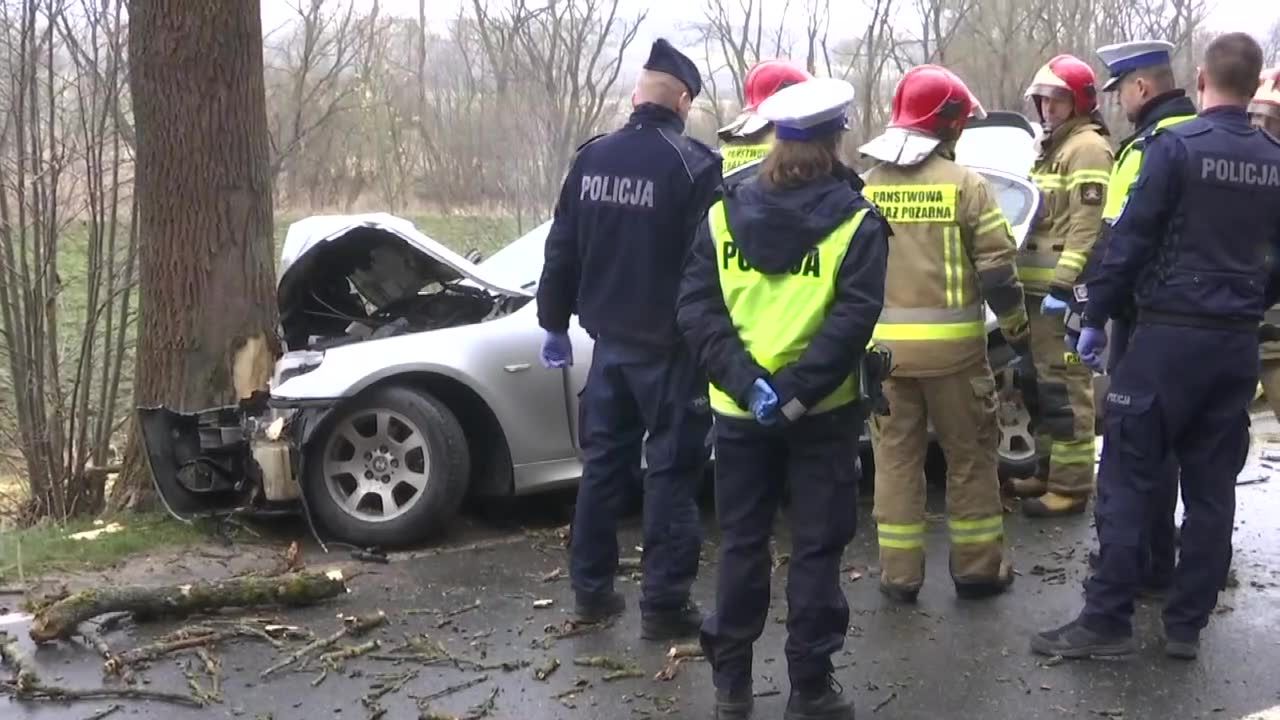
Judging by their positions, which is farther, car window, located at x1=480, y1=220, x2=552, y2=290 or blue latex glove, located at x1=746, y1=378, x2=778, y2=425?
car window, located at x1=480, y1=220, x2=552, y2=290

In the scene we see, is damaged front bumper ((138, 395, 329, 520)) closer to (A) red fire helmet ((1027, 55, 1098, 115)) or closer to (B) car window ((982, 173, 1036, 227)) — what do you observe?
(B) car window ((982, 173, 1036, 227))

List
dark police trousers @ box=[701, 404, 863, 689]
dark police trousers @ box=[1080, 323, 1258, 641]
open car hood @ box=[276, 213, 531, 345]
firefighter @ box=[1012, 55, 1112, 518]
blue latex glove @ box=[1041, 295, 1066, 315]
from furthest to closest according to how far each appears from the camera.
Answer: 1. open car hood @ box=[276, 213, 531, 345]
2. firefighter @ box=[1012, 55, 1112, 518]
3. blue latex glove @ box=[1041, 295, 1066, 315]
4. dark police trousers @ box=[1080, 323, 1258, 641]
5. dark police trousers @ box=[701, 404, 863, 689]

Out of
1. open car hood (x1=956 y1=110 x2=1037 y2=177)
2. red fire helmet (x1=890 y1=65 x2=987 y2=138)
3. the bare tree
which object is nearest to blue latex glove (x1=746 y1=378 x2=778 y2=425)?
red fire helmet (x1=890 y1=65 x2=987 y2=138)

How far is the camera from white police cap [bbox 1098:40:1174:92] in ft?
17.1

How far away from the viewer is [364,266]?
6.49 meters

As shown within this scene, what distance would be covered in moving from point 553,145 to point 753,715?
13.2 meters

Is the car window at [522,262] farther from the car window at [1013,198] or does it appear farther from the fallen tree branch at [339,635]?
the car window at [1013,198]

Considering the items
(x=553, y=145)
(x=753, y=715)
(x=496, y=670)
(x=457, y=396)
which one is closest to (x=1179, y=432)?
(x=753, y=715)

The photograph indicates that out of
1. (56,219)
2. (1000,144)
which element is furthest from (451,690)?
(1000,144)

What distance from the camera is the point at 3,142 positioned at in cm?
715

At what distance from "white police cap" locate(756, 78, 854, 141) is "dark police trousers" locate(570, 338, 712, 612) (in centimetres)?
113

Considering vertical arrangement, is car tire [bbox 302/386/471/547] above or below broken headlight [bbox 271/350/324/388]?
below

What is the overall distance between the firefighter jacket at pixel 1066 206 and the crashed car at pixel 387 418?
12cm

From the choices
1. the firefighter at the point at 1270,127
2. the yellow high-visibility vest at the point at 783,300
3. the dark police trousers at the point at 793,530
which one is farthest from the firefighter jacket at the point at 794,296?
the firefighter at the point at 1270,127
